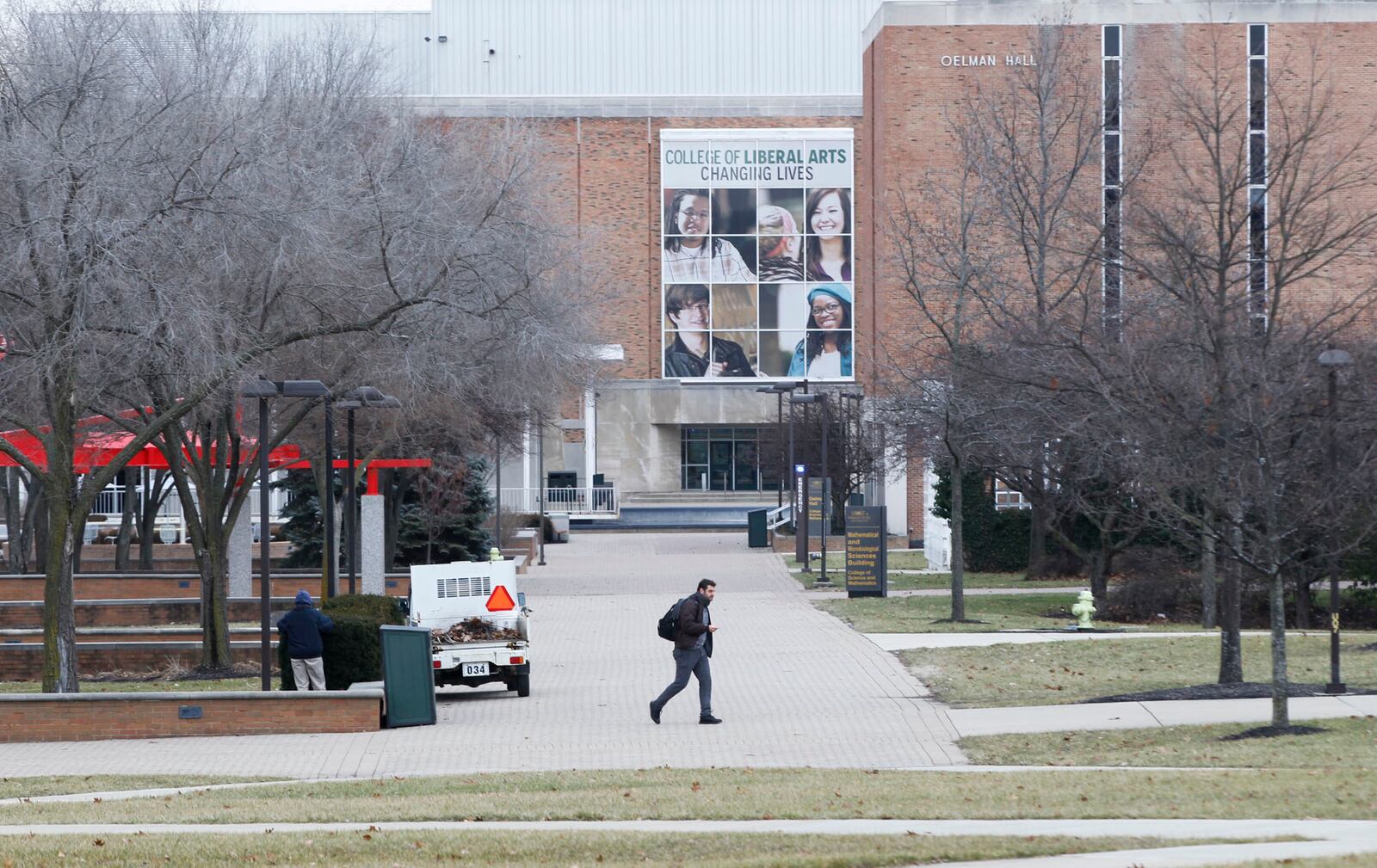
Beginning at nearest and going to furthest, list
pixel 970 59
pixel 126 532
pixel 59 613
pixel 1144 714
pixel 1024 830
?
pixel 1024 830 < pixel 1144 714 < pixel 59 613 < pixel 126 532 < pixel 970 59

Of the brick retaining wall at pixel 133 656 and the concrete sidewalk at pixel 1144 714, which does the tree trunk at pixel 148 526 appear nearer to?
the brick retaining wall at pixel 133 656

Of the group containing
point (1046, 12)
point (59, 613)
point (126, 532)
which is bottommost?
point (59, 613)

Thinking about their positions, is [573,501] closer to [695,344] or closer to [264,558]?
[695,344]

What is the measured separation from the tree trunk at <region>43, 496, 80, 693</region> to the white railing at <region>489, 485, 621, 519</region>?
148 ft

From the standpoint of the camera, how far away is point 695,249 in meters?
71.5

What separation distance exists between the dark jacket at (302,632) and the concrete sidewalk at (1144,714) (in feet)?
24.3

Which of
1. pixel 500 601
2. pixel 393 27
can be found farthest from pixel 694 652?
Result: pixel 393 27

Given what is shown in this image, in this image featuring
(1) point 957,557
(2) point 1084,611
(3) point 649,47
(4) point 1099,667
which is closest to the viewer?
(4) point 1099,667

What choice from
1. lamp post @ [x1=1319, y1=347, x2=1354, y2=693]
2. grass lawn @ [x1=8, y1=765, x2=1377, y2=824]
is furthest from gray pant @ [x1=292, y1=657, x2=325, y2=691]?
lamp post @ [x1=1319, y1=347, x2=1354, y2=693]

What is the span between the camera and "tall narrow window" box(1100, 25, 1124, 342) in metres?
25.2

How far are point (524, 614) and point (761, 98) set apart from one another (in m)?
54.4

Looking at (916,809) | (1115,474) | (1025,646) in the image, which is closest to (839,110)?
(1115,474)

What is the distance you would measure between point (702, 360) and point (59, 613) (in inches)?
Result: 2147

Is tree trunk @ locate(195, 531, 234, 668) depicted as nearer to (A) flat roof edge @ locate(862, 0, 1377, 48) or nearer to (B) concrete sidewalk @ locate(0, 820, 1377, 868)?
(B) concrete sidewalk @ locate(0, 820, 1377, 868)
